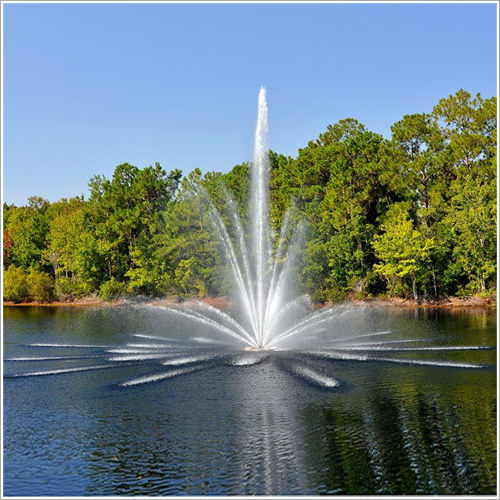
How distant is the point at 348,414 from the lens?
18406mm

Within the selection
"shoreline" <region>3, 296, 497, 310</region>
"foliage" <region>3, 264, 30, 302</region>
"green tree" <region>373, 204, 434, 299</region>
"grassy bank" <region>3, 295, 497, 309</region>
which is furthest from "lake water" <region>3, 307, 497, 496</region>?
"foliage" <region>3, 264, 30, 302</region>

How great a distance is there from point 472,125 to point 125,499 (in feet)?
183

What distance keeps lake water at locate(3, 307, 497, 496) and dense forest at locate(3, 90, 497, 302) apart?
3139 cm

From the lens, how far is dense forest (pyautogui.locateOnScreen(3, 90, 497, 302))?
57344 millimetres

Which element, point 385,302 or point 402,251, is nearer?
point 402,251

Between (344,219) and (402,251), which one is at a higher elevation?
(344,219)

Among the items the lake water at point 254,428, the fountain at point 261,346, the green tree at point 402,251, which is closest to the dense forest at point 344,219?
the green tree at point 402,251

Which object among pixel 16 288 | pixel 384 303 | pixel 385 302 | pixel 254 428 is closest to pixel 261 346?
pixel 254 428

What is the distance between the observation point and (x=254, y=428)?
56.7 ft

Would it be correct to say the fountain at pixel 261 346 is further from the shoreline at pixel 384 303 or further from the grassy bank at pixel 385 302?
the grassy bank at pixel 385 302

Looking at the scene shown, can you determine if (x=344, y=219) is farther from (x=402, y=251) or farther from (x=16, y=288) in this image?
(x=16, y=288)

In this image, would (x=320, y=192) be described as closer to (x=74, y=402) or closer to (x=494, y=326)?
(x=494, y=326)

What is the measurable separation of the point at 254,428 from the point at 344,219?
46.5 m

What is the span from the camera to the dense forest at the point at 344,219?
188ft
